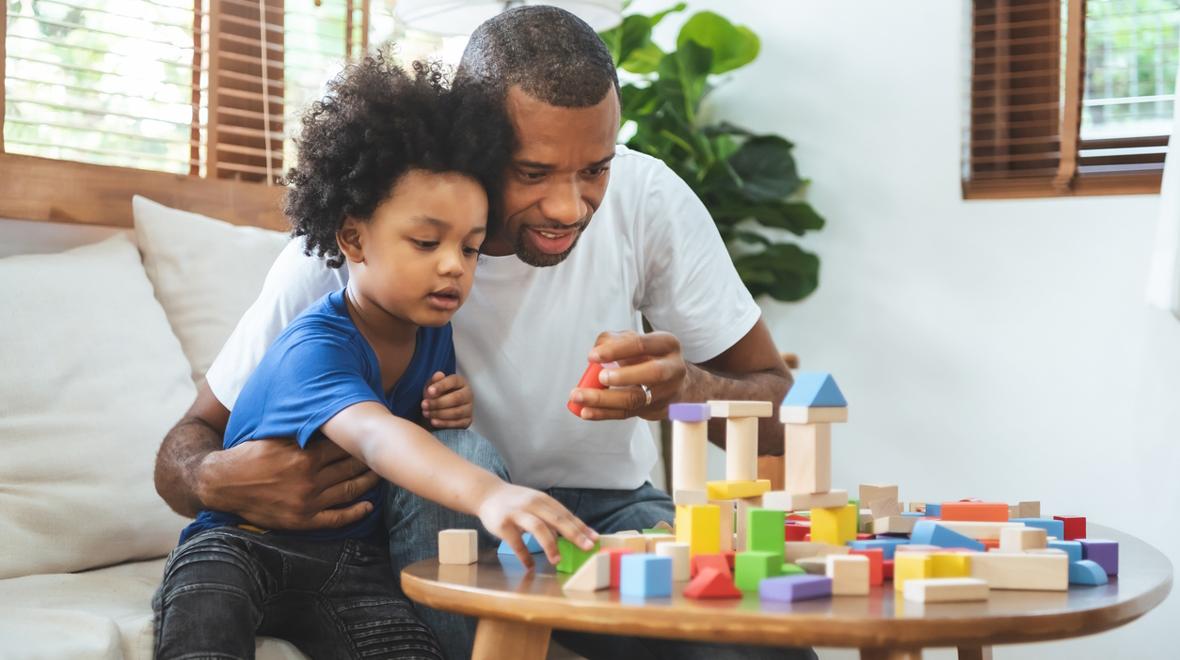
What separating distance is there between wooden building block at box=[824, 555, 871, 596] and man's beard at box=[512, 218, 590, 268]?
654 millimetres

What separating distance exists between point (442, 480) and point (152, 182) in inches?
50.6

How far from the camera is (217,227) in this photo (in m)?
2.09

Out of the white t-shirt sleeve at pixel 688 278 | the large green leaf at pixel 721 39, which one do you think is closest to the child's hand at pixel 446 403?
the white t-shirt sleeve at pixel 688 278

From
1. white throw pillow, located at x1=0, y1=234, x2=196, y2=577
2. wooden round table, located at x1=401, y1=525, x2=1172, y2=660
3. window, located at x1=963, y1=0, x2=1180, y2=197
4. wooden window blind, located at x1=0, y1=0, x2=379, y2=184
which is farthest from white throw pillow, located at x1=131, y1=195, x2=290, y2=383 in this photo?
window, located at x1=963, y1=0, x2=1180, y2=197

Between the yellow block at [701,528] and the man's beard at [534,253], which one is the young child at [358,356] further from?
the yellow block at [701,528]

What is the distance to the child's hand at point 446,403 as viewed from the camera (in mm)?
1343

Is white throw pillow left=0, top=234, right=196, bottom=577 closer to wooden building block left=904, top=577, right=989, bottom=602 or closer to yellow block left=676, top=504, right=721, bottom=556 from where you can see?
yellow block left=676, top=504, right=721, bottom=556

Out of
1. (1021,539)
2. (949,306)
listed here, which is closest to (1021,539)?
(1021,539)

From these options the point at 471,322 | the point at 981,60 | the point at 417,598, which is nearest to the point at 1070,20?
the point at 981,60

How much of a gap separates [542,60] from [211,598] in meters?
0.68

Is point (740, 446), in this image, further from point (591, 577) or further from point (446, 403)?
point (446, 403)

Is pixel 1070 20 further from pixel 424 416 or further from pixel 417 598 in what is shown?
pixel 417 598

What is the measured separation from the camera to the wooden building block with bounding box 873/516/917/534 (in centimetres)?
110

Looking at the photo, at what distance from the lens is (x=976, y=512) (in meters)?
1.16
